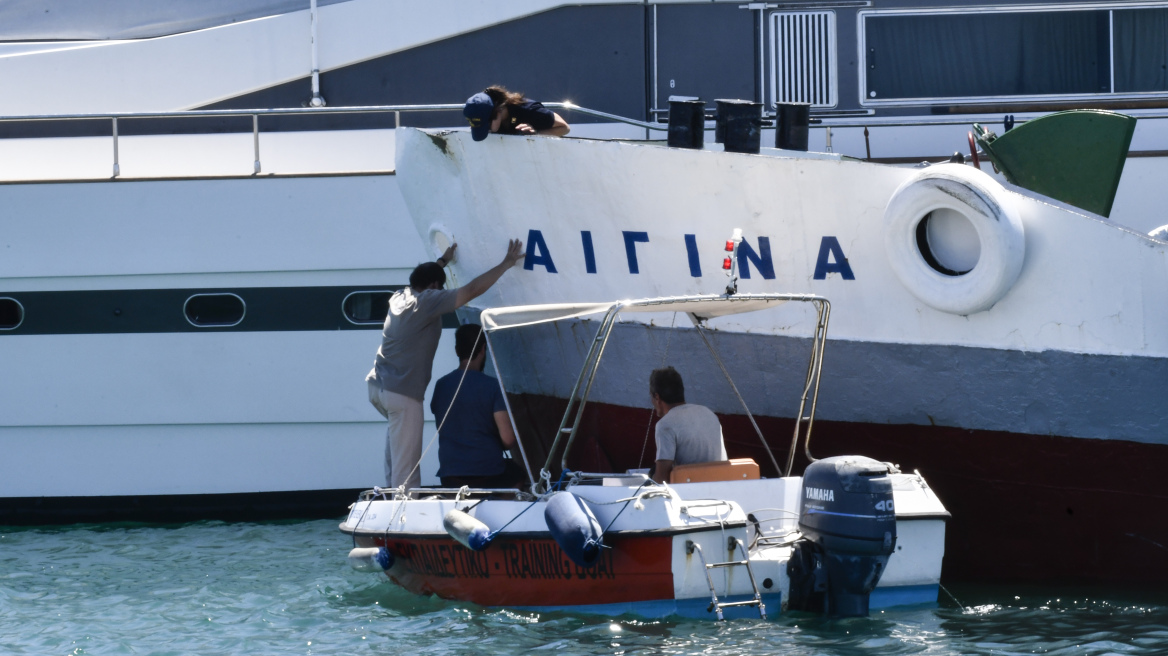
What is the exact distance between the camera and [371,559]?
6199 millimetres

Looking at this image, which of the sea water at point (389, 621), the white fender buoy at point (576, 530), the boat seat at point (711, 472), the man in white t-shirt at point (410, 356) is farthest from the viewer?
the man in white t-shirt at point (410, 356)

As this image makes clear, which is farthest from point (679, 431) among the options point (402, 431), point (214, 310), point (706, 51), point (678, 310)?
point (214, 310)

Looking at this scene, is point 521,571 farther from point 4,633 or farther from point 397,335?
point 4,633

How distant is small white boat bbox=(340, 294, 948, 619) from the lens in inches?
198

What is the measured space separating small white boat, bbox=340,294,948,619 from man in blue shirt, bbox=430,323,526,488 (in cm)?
60

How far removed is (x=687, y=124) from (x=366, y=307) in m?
3.20

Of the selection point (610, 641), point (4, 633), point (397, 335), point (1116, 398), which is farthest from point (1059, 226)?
Answer: point (4, 633)

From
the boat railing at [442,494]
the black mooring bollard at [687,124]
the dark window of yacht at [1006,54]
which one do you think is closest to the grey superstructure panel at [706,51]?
the dark window of yacht at [1006,54]

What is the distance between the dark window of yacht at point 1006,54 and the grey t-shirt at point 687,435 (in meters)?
3.74

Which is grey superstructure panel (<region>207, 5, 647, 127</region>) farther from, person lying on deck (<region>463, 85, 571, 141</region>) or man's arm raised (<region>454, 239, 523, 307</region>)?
man's arm raised (<region>454, 239, 523, 307</region>)

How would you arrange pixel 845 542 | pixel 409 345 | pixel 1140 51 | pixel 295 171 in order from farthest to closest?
pixel 295 171 → pixel 1140 51 → pixel 409 345 → pixel 845 542

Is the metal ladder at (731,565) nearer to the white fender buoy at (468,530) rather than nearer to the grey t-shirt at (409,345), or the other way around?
the white fender buoy at (468,530)

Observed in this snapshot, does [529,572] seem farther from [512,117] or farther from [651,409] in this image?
[512,117]

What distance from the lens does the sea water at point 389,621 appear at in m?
4.91
